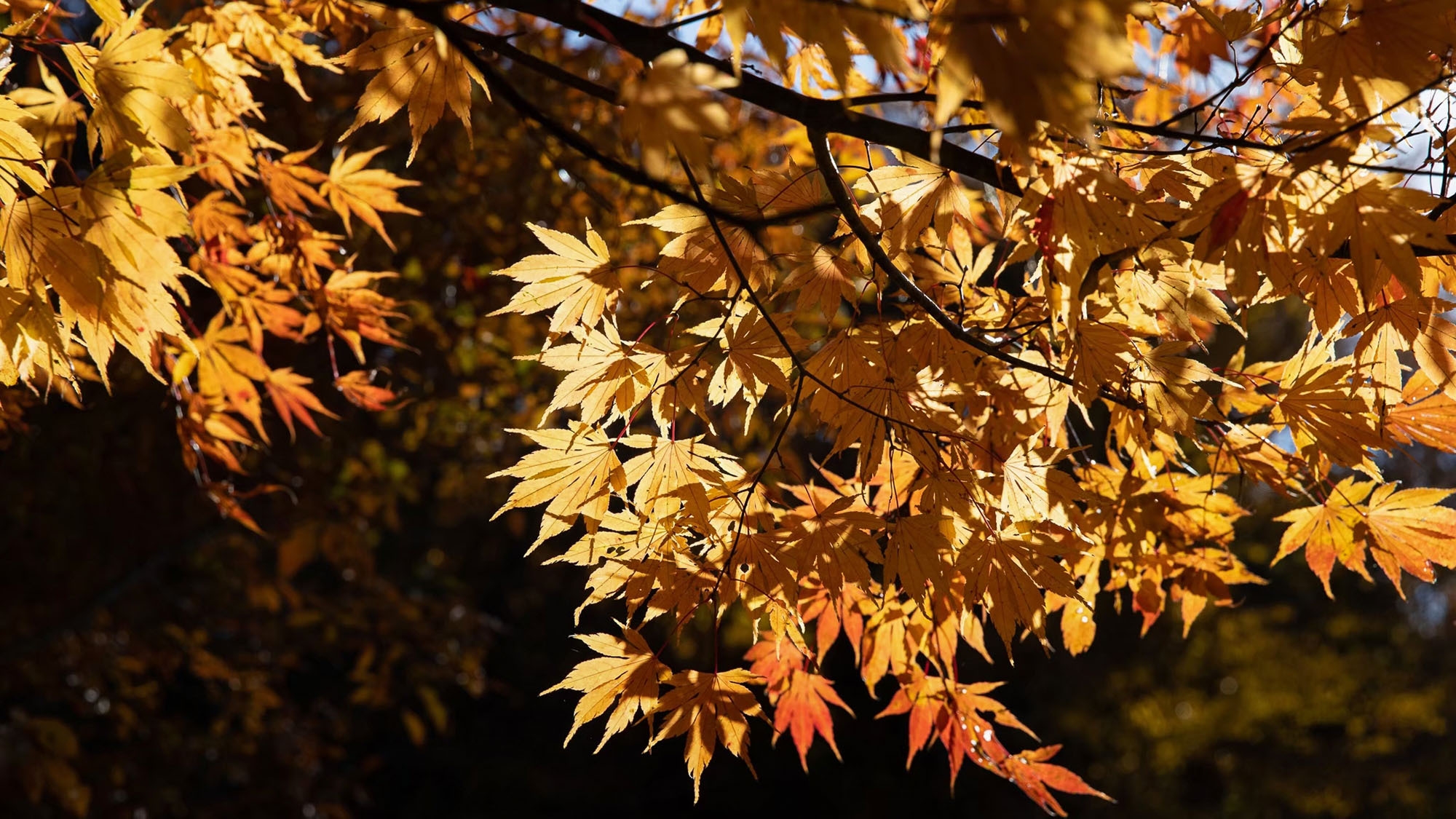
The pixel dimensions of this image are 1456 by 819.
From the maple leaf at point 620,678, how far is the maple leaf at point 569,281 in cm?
40

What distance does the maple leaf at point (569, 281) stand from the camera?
45.9 inches

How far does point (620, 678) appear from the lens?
1.21 meters

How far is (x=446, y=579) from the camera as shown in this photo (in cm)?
570

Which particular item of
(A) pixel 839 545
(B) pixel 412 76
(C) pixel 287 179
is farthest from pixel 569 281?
(C) pixel 287 179

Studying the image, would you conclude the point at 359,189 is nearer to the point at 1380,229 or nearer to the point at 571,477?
the point at 571,477

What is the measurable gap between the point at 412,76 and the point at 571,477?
567 millimetres

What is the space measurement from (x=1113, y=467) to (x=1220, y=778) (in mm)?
7590

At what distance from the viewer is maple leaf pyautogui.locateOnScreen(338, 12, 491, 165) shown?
1.22 meters

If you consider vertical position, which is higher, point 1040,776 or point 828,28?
point 828,28

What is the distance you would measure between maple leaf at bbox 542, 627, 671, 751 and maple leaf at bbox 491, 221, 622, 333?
1.30 ft

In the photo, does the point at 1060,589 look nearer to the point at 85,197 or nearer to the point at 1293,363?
the point at 1293,363

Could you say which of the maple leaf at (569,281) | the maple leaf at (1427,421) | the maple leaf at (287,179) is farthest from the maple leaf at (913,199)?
the maple leaf at (287,179)

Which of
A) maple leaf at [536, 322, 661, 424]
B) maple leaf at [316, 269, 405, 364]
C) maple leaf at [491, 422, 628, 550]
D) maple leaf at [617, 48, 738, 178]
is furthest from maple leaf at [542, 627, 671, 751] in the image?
maple leaf at [316, 269, 405, 364]

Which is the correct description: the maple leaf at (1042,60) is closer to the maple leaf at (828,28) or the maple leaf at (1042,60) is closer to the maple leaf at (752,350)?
the maple leaf at (828,28)
